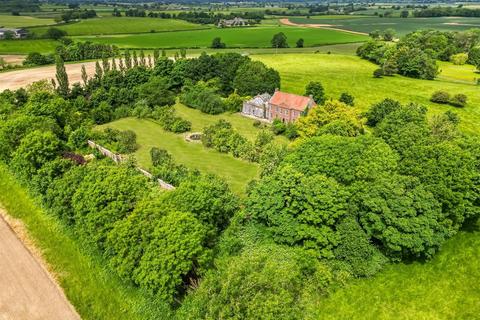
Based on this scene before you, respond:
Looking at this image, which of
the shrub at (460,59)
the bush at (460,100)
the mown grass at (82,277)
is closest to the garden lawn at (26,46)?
the mown grass at (82,277)

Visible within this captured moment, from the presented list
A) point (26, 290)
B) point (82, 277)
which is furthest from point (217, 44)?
point (26, 290)

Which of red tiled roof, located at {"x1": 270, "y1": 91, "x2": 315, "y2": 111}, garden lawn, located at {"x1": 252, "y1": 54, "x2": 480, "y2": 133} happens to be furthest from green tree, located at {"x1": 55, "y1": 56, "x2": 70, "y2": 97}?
garden lawn, located at {"x1": 252, "y1": 54, "x2": 480, "y2": 133}

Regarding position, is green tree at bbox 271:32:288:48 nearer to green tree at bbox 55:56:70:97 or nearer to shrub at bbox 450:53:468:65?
shrub at bbox 450:53:468:65

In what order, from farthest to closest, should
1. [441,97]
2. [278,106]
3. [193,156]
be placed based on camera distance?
1. [441,97]
2. [278,106]
3. [193,156]

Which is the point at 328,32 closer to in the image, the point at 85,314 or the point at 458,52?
the point at 458,52

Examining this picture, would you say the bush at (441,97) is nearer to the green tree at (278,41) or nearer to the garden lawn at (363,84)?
the garden lawn at (363,84)

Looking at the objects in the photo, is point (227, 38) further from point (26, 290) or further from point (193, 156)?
point (26, 290)
